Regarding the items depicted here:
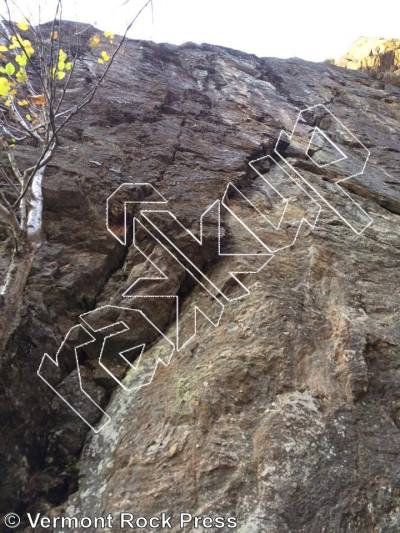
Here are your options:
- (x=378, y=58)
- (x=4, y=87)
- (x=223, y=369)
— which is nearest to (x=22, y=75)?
(x=4, y=87)

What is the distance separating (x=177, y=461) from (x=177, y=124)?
29.4 feet

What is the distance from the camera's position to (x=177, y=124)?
12578 mm

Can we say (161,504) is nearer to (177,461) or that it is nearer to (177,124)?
(177,461)

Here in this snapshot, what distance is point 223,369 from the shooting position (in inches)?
258

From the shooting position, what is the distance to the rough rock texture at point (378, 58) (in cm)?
2211

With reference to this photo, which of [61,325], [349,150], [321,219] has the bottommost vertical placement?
[61,325]

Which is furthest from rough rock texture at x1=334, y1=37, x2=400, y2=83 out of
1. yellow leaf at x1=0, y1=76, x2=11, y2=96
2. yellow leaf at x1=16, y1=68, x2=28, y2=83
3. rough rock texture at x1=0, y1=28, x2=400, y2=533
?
yellow leaf at x1=0, y1=76, x2=11, y2=96

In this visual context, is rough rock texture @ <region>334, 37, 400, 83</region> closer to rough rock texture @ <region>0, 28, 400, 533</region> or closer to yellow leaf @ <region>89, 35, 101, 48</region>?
yellow leaf @ <region>89, 35, 101, 48</region>

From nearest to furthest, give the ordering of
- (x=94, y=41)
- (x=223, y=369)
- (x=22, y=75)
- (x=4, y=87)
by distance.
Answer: (x=223, y=369), (x=4, y=87), (x=22, y=75), (x=94, y=41)

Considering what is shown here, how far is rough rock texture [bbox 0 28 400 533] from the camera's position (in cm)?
549

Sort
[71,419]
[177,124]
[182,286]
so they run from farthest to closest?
[177,124], [182,286], [71,419]

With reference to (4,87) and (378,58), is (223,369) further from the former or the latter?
(378,58)

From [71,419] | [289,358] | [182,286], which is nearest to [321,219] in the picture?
[182,286]

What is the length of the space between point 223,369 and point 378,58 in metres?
20.8
